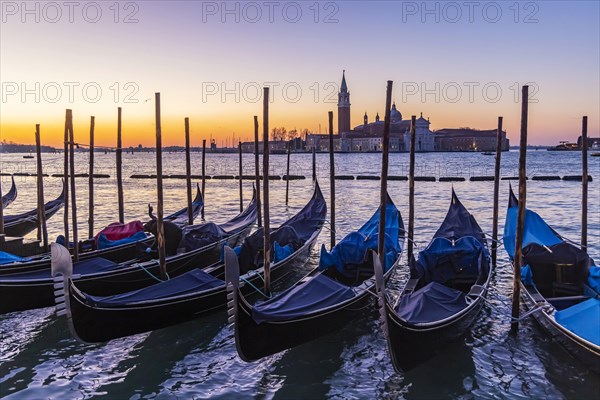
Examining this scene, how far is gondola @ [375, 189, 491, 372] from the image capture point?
4.45m

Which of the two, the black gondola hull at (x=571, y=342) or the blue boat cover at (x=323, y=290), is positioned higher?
the blue boat cover at (x=323, y=290)

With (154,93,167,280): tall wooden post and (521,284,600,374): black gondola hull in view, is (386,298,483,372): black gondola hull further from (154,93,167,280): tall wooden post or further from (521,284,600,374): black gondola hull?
(154,93,167,280): tall wooden post

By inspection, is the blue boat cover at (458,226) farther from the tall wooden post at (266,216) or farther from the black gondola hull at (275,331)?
the black gondola hull at (275,331)

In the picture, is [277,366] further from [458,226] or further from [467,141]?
[467,141]

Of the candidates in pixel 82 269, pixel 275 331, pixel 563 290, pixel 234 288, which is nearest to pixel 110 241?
pixel 82 269

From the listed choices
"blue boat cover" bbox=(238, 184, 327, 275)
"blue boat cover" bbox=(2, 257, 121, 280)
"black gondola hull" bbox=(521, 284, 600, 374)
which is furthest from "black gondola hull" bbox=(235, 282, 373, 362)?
"blue boat cover" bbox=(2, 257, 121, 280)

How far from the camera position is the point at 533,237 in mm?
7109

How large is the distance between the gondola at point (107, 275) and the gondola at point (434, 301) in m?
3.28

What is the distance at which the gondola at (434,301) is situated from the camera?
14.6ft

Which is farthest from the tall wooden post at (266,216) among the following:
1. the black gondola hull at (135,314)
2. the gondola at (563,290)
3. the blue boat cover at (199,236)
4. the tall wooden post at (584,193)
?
the tall wooden post at (584,193)

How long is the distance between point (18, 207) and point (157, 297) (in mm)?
16699

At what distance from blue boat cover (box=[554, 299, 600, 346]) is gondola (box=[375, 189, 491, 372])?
86 centimetres

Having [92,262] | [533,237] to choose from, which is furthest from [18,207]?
[533,237]

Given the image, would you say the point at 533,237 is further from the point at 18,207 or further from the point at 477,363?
the point at 18,207
